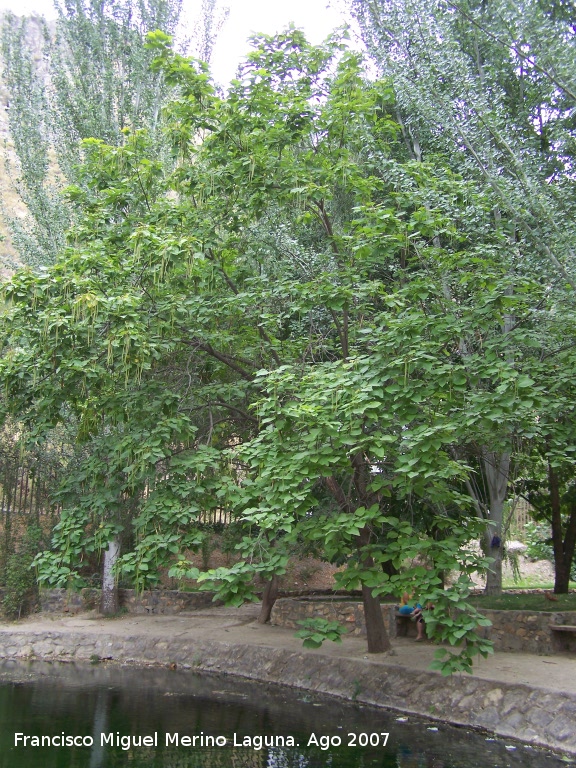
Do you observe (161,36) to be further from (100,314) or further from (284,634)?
(284,634)

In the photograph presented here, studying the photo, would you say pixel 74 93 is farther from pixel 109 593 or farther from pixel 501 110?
pixel 109 593

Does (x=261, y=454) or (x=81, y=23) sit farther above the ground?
(x=81, y=23)

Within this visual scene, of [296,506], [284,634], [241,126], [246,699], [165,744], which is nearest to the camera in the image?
[296,506]

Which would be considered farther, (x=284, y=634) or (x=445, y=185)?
(x=284, y=634)

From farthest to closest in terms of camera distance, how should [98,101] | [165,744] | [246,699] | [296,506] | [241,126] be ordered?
1. [98,101]
2. [246,699]
3. [241,126]
4. [165,744]
5. [296,506]

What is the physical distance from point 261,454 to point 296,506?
0.66m

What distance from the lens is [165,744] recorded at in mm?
7117

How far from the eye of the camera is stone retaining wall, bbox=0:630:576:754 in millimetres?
7066

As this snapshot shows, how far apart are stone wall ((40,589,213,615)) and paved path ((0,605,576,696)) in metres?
0.32

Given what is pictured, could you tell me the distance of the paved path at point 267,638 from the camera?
26.2ft

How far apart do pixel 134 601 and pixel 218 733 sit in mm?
7813

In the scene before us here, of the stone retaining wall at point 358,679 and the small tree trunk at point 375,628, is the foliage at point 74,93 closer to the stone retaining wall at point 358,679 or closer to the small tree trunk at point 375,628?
the stone retaining wall at point 358,679

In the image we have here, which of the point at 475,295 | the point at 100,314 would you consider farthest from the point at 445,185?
the point at 100,314

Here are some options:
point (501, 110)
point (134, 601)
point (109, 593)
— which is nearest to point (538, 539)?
point (134, 601)
